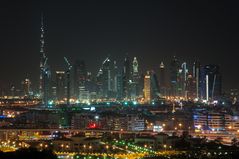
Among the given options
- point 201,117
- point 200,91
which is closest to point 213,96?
point 200,91

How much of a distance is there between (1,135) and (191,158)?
30.8 ft

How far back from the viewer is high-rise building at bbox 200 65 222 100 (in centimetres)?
4566

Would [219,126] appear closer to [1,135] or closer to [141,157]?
[1,135]

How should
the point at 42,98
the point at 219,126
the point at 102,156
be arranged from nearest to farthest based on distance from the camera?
1. the point at 102,156
2. the point at 219,126
3. the point at 42,98

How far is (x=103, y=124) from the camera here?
2552cm

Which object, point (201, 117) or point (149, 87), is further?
point (149, 87)

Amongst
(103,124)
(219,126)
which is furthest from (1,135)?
(219,126)

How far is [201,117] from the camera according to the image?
2639 cm

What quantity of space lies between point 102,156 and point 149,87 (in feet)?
111

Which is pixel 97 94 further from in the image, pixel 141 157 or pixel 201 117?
pixel 141 157

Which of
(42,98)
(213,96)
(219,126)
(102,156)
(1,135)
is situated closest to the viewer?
(102,156)

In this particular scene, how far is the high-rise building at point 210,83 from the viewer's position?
150 ft

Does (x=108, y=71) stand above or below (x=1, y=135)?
above

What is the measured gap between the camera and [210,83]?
46.0 m
